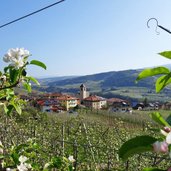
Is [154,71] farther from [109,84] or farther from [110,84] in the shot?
[109,84]

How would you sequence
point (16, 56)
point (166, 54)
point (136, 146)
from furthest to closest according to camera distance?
point (16, 56), point (166, 54), point (136, 146)

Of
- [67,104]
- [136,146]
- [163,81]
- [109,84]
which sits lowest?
[109,84]

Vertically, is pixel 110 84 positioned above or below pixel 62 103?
below

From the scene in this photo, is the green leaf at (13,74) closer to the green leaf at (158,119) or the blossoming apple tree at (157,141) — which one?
the blossoming apple tree at (157,141)

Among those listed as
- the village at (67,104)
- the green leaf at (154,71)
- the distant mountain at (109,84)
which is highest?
the green leaf at (154,71)

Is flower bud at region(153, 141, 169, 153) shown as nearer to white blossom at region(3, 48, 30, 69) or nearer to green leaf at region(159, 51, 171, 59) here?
green leaf at region(159, 51, 171, 59)

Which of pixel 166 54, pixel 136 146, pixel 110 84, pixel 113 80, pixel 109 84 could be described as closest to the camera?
pixel 136 146

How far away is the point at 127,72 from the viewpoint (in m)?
156

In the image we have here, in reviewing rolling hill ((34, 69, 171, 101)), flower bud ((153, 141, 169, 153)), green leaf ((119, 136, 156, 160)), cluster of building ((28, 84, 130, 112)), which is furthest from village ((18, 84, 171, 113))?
rolling hill ((34, 69, 171, 101))

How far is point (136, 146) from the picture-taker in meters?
0.70

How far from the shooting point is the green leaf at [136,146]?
2.25ft

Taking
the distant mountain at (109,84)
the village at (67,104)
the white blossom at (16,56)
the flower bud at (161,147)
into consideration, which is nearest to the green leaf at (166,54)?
the flower bud at (161,147)

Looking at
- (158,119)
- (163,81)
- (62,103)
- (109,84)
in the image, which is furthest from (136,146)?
(109,84)

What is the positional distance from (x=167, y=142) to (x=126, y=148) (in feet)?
0.42
